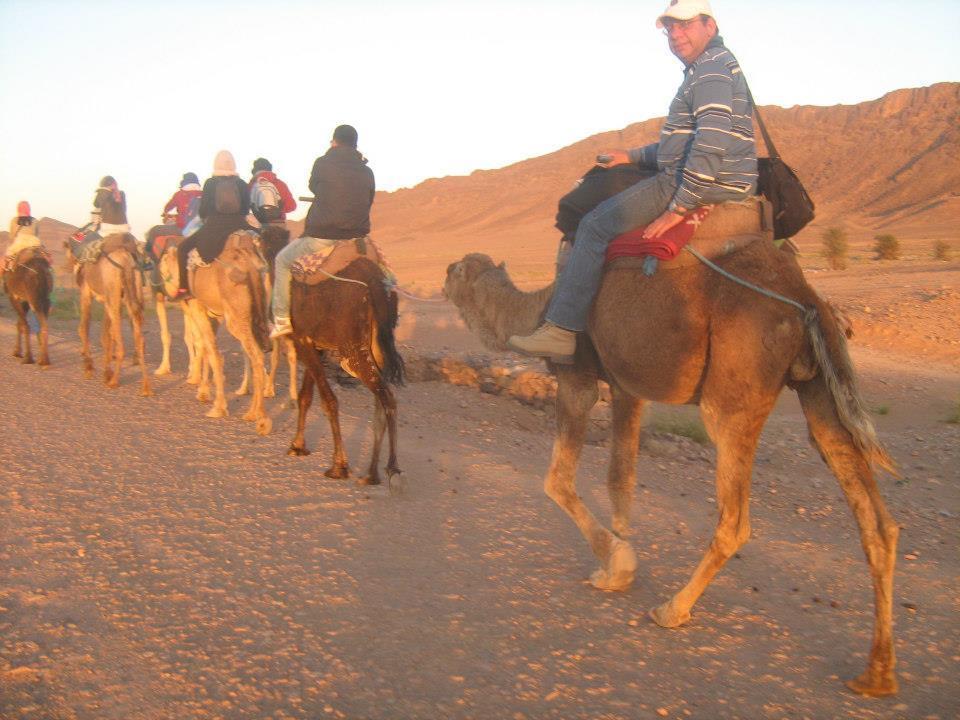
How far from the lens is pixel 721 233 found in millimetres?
4629

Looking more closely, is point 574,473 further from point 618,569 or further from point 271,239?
point 271,239

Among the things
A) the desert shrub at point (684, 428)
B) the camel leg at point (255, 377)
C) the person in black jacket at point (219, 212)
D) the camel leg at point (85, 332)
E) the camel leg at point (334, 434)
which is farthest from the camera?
the camel leg at point (85, 332)

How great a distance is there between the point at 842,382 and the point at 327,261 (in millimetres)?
4928

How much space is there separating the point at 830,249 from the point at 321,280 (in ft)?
101

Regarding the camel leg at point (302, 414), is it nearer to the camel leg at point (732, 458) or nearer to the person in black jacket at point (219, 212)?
the person in black jacket at point (219, 212)

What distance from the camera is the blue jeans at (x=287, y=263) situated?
7.91 meters

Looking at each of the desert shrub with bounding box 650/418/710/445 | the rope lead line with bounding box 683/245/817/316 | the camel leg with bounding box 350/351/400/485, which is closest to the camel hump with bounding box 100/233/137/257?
the camel leg with bounding box 350/351/400/485

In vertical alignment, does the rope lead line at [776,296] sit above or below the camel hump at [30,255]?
below

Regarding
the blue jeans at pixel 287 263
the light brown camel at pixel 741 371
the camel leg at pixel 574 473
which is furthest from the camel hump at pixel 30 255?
the light brown camel at pixel 741 371

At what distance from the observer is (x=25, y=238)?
14234 mm

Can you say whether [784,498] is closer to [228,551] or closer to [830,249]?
[228,551]

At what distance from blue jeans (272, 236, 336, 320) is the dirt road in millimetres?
1488

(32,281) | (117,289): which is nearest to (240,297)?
(117,289)

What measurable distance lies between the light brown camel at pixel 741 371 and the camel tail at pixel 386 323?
131 inches
